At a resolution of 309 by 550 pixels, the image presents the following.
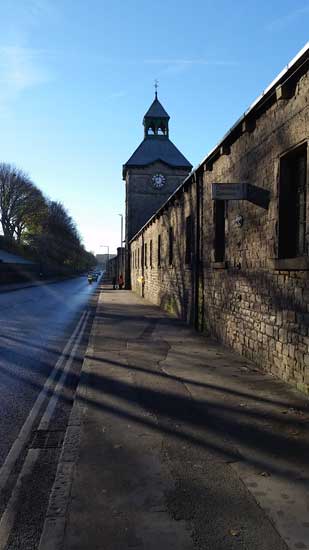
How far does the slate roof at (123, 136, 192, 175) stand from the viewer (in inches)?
1983

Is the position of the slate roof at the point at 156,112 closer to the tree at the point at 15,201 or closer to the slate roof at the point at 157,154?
the slate roof at the point at 157,154

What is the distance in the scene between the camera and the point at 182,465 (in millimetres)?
4121

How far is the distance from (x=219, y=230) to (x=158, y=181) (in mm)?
39162

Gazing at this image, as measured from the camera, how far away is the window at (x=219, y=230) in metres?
11.9

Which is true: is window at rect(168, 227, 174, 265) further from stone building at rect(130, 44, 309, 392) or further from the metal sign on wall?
the metal sign on wall

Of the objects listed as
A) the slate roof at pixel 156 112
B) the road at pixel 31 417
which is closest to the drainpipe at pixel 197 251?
the road at pixel 31 417

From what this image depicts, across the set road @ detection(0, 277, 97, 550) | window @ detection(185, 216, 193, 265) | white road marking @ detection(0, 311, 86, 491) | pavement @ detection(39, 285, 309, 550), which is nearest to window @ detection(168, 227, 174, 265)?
window @ detection(185, 216, 193, 265)

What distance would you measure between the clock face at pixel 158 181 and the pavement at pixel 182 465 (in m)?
43.5

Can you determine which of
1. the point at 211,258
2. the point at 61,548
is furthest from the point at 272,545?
the point at 211,258

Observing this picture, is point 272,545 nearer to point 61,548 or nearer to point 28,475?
point 61,548

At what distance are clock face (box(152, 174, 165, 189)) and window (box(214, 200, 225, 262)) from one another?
3875 cm

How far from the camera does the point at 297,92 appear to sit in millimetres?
6832

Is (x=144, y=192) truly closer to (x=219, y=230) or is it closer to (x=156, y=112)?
(x=156, y=112)

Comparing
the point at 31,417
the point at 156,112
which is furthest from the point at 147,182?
the point at 31,417
